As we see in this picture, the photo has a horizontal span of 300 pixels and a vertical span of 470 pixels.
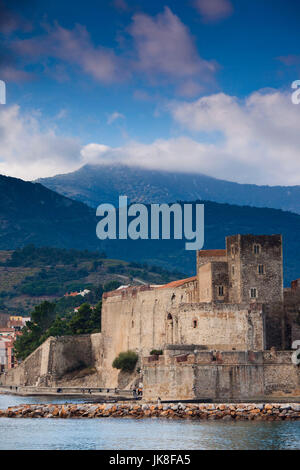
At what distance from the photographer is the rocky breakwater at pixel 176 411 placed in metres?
52.8

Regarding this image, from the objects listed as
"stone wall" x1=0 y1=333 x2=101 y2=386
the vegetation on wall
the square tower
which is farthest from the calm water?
the vegetation on wall

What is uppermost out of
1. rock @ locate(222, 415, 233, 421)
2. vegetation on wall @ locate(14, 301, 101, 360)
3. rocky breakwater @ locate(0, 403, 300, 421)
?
vegetation on wall @ locate(14, 301, 101, 360)

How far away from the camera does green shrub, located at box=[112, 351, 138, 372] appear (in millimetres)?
80062

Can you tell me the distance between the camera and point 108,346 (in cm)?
8769

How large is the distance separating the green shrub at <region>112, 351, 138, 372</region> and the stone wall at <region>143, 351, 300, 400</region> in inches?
806

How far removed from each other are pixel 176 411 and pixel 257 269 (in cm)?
1569

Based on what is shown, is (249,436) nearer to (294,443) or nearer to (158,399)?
(294,443)

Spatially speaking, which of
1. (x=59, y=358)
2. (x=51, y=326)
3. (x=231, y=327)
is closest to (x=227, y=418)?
(x=231, y=327)

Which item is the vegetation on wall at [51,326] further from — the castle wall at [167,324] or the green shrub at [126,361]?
the green shrub at [126,361]

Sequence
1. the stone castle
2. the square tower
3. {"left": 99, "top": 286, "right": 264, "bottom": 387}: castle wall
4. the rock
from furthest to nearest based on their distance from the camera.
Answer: the square tower → {"left": 99, "top": 286, "right": 264, "bottom": 387}: castle wall → the stone castle → the rock

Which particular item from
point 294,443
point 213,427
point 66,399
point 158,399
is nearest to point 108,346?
point 66,399

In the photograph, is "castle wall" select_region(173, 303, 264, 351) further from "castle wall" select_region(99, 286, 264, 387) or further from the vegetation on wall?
the vegetation on wall

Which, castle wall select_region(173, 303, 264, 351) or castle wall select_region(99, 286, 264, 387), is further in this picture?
castle wall select_region(99, 286, 264, 387)
